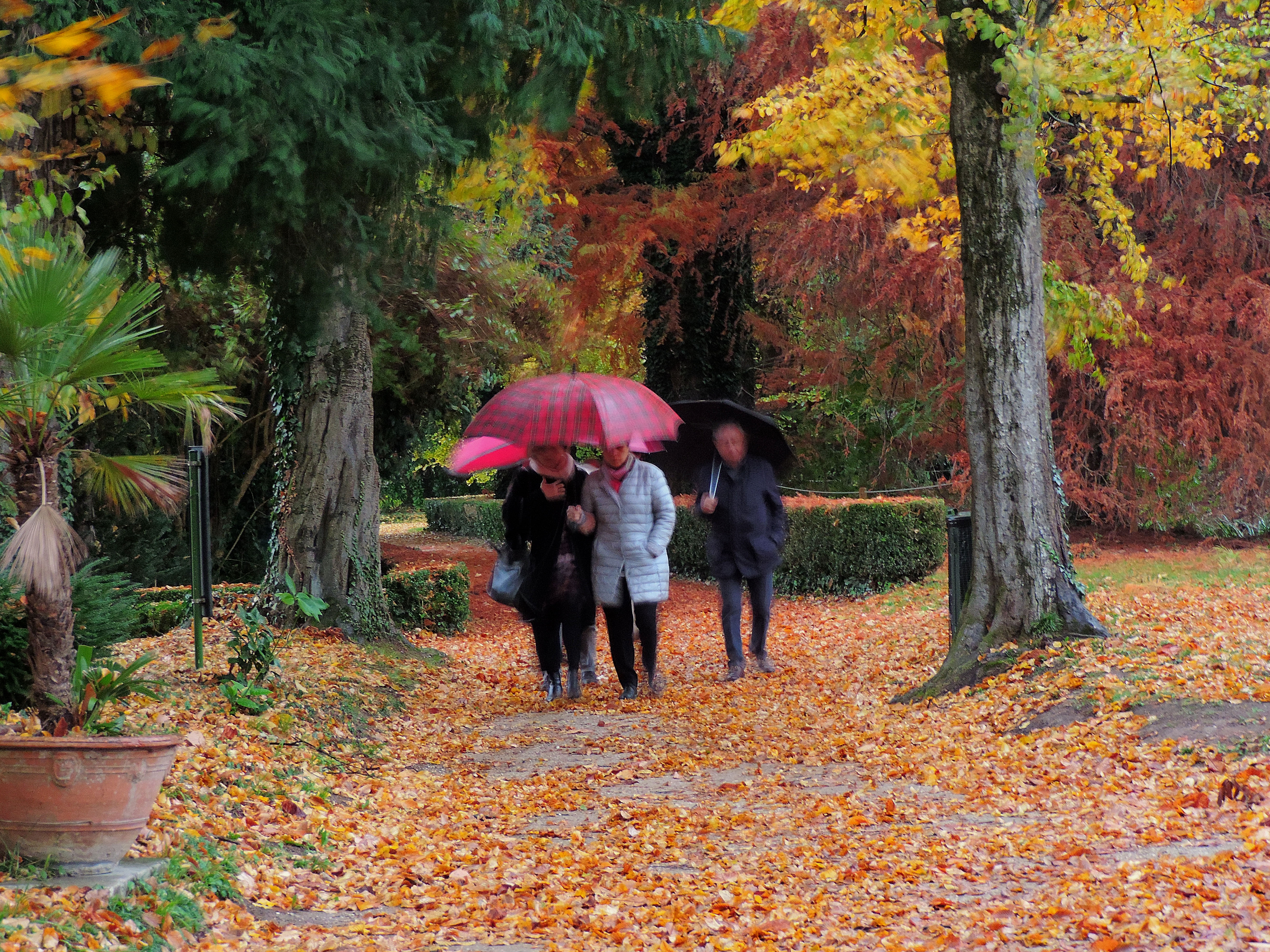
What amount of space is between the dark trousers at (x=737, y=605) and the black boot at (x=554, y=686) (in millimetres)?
1280

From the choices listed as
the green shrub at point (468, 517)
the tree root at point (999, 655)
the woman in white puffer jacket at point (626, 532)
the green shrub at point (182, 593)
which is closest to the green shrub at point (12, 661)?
the woman in white puffer jacket at point (626, 532)

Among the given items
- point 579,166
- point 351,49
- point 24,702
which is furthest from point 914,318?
point 24,702

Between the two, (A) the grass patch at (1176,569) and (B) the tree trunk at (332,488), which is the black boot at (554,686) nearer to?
(B) the tree trunk at (332,488)

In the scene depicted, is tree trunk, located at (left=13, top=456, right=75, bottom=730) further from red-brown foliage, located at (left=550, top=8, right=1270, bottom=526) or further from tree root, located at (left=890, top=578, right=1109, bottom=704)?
red-brown foliage, located at (left=550, top=8, right=1270, bottom=526)

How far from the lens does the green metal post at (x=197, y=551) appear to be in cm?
720

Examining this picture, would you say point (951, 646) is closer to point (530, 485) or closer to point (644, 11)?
point (530, 485)

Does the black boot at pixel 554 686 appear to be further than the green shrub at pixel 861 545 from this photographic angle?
No

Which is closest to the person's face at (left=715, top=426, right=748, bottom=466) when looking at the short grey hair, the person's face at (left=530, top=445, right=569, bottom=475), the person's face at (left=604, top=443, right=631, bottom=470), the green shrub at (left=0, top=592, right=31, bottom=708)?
the short grey hair

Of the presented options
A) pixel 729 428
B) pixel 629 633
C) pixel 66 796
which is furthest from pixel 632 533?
pixel 66 796

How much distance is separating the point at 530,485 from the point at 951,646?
118 inches

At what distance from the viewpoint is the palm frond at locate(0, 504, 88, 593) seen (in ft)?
13.7

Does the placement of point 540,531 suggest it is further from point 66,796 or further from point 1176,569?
point 1176,569

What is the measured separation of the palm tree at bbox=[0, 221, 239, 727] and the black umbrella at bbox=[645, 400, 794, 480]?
481 centimetres

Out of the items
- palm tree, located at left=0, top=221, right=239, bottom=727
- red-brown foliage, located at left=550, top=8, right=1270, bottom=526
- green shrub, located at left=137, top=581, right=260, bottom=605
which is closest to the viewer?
palm tree, located at left=0, top=221, right=239, bottom=727
